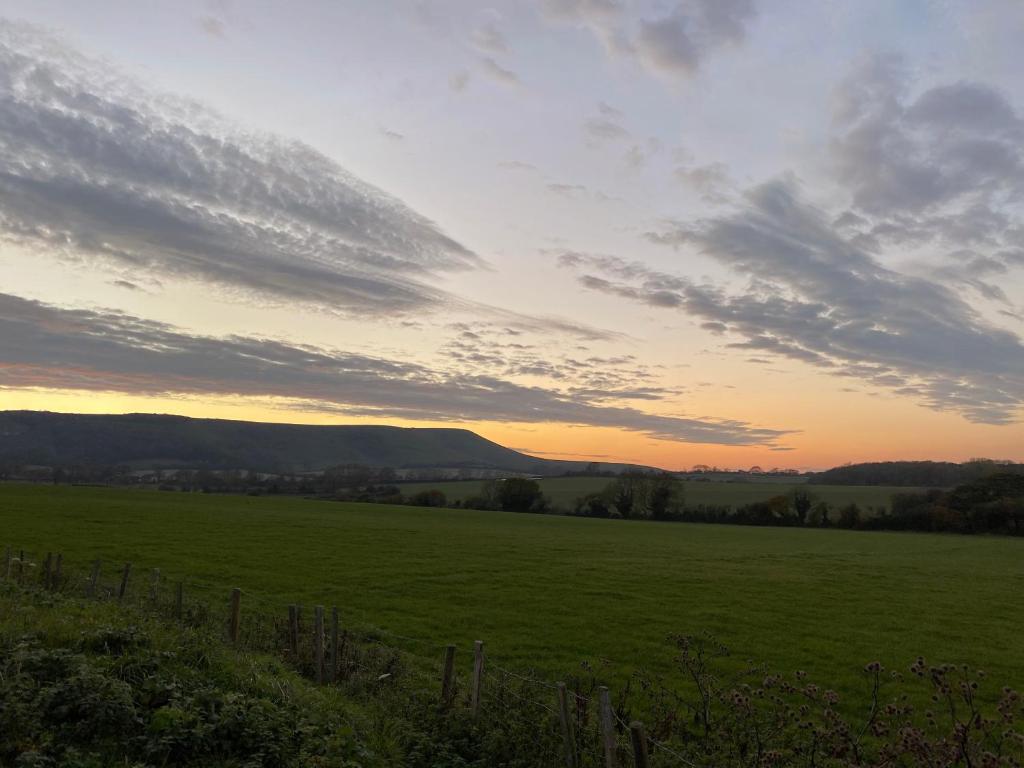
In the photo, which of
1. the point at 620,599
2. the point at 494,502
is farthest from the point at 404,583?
the point at 494,502

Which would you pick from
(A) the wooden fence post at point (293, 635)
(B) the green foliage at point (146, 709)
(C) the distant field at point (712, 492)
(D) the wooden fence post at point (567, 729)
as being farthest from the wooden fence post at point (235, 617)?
(C) the distant field at point (712, 492)

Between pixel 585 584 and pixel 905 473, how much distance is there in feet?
496

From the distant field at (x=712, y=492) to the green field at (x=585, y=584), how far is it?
160ft

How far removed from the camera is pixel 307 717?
895 centimetres

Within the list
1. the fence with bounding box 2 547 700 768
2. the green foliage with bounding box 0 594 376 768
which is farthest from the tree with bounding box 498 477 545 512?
the green foliage with bounding box 0 594 376 768

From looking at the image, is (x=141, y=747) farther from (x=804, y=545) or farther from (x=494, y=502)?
(x=494, y=502)

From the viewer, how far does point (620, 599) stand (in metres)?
29.8

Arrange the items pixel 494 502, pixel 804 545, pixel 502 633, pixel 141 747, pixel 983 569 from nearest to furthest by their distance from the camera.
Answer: pixel 141 747 → pixel 502 633 → pixel 983 569 → pixel 804 545 → pixel 494 502

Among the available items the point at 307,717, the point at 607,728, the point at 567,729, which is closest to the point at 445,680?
the point at 307,717

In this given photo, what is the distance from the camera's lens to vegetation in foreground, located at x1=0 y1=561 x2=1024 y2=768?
730 cm

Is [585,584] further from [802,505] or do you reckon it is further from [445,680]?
[802,505]

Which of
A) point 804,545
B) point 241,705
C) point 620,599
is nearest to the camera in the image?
point 241,705

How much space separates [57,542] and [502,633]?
30660mm

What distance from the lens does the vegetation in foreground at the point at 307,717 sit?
7297mm
